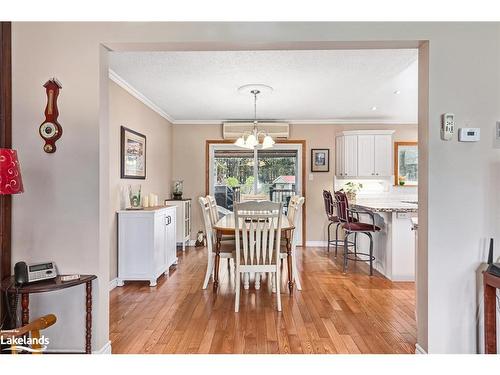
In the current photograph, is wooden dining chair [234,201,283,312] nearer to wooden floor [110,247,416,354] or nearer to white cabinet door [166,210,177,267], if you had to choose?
wooden floor [110,247,416,354]

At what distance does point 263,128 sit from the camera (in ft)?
18.4

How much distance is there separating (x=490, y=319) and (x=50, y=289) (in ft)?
8.25

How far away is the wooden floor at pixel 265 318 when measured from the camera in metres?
2.12

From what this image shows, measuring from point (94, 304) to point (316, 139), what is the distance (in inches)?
186

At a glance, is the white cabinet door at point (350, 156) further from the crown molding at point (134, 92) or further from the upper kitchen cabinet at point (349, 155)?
the crown molding at point (134, 92)

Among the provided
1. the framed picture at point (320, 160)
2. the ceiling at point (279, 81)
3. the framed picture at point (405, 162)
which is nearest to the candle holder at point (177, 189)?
the ceiling at point (279, 81)

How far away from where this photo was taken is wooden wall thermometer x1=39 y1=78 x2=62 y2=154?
1.83 metres

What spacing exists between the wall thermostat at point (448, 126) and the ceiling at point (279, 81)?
1270 mm

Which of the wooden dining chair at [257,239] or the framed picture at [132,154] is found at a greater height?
the framed picture at [132,154]

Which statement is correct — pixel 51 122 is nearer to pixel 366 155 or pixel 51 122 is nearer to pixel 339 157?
pixel 339 157
